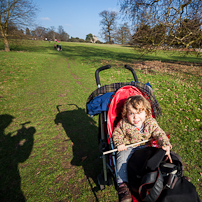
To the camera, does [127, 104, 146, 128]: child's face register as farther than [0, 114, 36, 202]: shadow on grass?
No

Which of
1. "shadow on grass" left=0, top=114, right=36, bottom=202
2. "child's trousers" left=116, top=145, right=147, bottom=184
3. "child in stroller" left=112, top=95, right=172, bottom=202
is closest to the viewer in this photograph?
Answer: "child's trousers" left=116, top=145, right=147, bottom=184

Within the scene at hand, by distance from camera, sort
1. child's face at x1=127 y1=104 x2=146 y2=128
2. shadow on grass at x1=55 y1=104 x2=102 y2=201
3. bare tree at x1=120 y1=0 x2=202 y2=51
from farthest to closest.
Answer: bare tree at x1=120 y1=0 x2=202 y2=51 → shadow on grass at x1=55 y1=104 x2=102 y2=201 → child's face at x1=127 y1=104 x2=146 y2=128

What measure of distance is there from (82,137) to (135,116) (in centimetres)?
250

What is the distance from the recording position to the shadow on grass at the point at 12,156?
2582 millimetres

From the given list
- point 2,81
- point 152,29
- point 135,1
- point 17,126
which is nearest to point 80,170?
point 17,126

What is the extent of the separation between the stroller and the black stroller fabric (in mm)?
427

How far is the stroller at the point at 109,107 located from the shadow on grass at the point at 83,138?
523 mm

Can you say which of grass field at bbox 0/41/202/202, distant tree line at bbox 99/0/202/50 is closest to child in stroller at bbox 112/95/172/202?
grass field at bbox 0/41/202/202

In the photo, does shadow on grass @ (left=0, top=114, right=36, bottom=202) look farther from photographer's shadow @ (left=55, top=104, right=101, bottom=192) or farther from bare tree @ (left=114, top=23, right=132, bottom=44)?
bare tree @ (left=114, top=23, right=132, bottom=44)

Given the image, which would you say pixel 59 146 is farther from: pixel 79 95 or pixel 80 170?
pixel 79 95

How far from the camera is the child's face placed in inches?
87.8

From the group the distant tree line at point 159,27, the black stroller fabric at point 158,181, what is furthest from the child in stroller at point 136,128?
the distant tree line at point 159,27

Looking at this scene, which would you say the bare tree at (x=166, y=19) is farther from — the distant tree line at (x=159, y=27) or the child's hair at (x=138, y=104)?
the child's hair at (x=138, y=104)

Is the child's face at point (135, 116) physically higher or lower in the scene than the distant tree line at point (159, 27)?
lower
